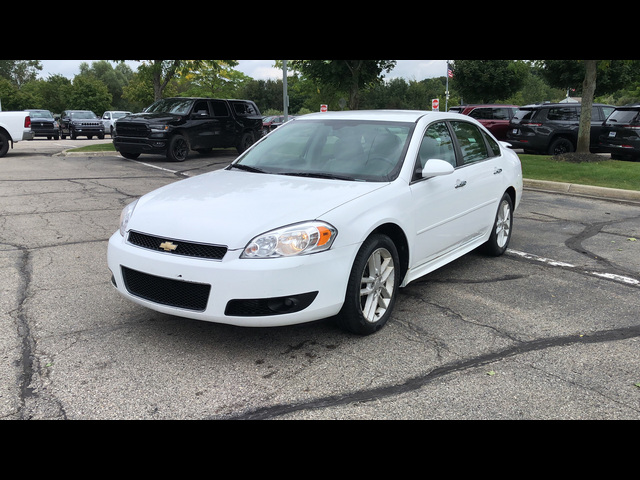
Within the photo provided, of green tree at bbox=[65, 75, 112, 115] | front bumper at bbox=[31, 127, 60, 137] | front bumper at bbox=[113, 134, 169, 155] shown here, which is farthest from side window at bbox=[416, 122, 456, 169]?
green tree at bbox=[65, 75, 112, 115]

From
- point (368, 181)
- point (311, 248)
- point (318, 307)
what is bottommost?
point (318, 307)

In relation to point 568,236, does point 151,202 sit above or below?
above

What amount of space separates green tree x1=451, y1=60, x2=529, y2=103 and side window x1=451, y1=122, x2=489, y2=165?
3508 centimetres

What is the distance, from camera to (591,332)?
422 cm

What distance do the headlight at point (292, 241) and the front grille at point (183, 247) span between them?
0.18 meters

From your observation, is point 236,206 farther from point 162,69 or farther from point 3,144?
point 162,69

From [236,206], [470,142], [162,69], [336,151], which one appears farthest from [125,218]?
[162,69]

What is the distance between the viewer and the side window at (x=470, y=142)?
556 cm

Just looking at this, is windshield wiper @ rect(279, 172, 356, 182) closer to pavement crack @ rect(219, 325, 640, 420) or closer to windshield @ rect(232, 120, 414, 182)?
windshield @ rect(232, 120, 414, 182)

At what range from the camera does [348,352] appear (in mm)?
3795

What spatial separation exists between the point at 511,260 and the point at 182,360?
13.3 ft

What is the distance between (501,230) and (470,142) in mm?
1189
